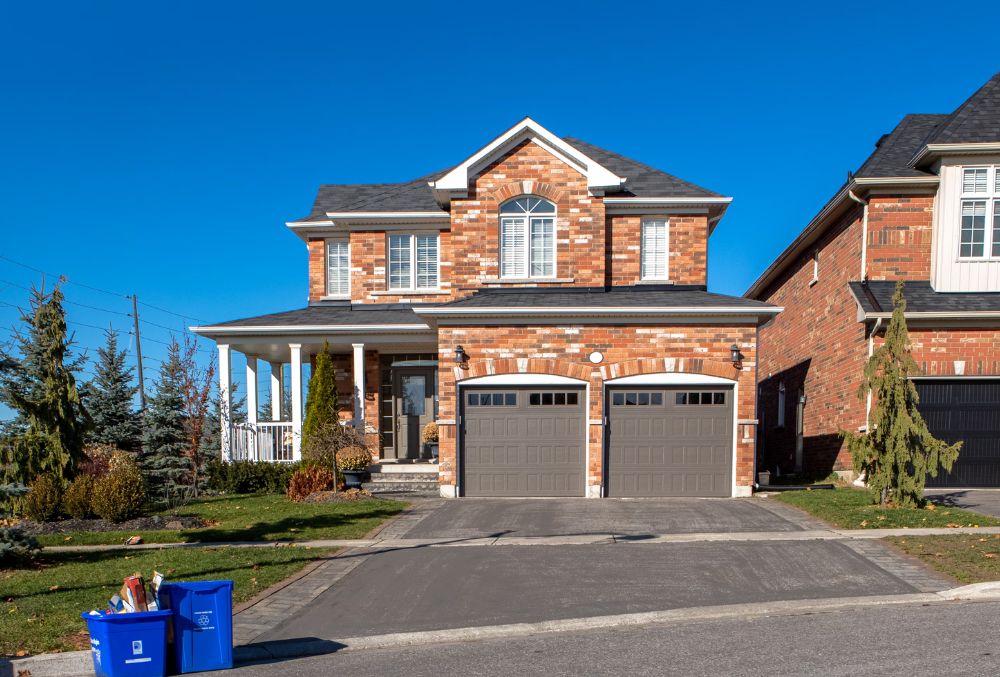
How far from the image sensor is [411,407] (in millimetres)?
Result: 19469

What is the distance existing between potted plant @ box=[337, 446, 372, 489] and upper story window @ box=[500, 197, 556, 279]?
5.53m

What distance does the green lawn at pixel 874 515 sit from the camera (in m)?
10.8

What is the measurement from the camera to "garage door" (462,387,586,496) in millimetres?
14844

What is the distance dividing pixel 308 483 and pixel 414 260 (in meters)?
6.82

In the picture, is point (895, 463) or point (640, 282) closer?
point (895, 463)

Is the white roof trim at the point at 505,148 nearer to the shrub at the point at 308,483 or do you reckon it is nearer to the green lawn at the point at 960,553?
the shrub at the point at 308,483

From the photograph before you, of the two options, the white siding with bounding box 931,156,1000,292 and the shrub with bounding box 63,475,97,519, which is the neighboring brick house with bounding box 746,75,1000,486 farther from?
the shrub with bounding box 63,475,97,519

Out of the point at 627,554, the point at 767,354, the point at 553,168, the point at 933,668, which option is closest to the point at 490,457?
the point at 627,554

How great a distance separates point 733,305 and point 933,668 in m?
9.83

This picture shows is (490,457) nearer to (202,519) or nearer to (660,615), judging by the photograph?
(202,519)

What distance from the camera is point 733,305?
14.5 metres

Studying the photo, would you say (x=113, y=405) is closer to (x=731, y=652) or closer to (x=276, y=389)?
(x=276, y=389)

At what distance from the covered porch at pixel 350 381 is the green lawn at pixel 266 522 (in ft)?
8.61

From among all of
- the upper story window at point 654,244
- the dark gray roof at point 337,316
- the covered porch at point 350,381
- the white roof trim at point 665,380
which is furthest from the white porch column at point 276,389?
the upper story window at point 654,244
